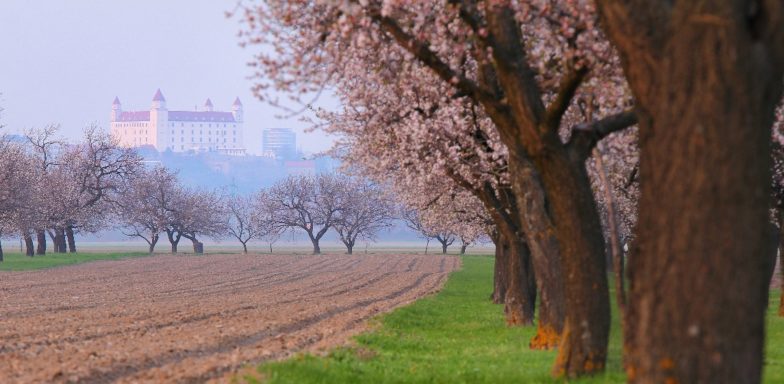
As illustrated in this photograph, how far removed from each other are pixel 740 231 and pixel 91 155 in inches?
4088

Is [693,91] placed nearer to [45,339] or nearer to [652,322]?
[652,322]

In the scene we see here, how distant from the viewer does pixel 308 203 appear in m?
143

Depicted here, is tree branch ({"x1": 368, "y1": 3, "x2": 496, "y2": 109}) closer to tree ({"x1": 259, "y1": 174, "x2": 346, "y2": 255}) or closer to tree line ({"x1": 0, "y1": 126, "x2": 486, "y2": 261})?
tree line ({"x1": 0, "y1": 126, "x2": 486, "y2": 261})

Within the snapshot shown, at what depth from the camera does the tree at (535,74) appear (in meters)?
14.5

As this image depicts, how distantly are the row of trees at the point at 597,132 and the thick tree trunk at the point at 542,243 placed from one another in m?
0.04

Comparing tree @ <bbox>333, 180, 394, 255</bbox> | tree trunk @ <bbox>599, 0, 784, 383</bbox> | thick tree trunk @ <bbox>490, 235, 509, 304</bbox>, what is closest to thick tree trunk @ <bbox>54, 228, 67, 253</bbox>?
tree @ <bbox>333, 180, 394, 255</bbox>

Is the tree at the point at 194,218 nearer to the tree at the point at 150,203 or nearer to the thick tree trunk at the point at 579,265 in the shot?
the tree at the point at 150,203

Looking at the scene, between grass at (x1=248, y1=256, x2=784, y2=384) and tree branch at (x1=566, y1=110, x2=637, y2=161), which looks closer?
tree branch at (x1=566, y1=110, x2=637, y2=161)

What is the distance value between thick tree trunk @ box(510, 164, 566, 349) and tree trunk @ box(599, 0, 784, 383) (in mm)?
11318

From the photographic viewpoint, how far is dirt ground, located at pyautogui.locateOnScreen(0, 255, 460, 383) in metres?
18.0

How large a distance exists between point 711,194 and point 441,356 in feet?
44.9

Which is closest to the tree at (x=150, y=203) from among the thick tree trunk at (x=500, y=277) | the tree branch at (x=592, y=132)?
the thick tree trunk at (x=500, y=277)

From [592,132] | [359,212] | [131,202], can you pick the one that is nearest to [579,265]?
[592,132]

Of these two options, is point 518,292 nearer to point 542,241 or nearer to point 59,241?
point 542,241
